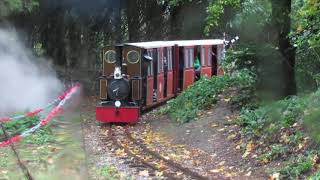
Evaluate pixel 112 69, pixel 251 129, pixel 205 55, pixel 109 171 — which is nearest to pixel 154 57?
pixel 112 69

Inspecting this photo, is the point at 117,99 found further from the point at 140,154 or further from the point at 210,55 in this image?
the point at 210,55

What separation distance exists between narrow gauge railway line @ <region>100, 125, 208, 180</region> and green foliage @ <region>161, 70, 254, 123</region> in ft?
5.14

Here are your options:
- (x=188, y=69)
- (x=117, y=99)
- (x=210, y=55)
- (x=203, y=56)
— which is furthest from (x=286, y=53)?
(x=210, y=55)

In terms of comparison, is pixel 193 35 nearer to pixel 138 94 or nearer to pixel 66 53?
pixel 66 53

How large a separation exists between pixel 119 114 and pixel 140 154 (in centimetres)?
476

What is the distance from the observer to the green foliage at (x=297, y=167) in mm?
8766

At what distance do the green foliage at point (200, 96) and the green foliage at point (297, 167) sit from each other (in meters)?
5.72

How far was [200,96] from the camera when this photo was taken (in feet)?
55.3

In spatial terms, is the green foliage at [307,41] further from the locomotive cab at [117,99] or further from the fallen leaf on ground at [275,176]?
the locomotive cab at [117,99]

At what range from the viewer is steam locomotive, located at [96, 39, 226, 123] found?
1709 centimetres

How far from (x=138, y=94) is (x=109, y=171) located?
8166mm

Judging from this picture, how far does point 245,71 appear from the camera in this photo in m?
14.5

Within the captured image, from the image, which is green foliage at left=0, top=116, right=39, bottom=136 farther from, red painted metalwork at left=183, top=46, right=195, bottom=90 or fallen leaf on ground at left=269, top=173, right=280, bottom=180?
red painted metalwork at left=183, top=46, right=195, bottom=90

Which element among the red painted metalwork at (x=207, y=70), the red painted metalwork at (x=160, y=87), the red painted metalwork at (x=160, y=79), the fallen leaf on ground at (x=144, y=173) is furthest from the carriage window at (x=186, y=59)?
the fallen leaf on ground at (x=144, y=173)
